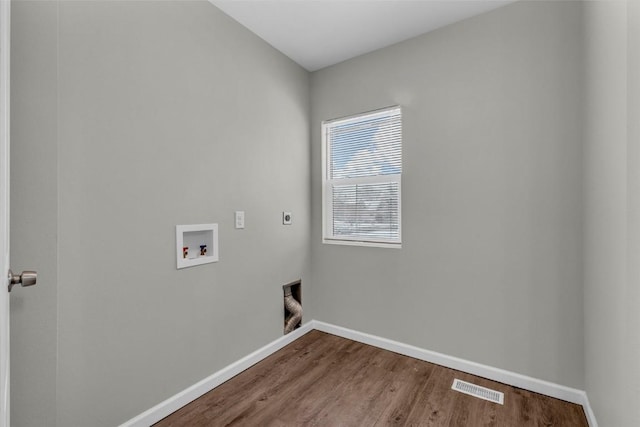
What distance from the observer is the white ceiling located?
79.9 inches

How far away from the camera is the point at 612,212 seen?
1.28 m

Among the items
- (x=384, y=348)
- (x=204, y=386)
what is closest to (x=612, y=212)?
(x=384, y=348)

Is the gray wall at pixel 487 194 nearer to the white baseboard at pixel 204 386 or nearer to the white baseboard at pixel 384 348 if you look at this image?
the white baseboard at pixel 384 348

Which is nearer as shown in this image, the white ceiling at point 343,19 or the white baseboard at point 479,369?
the white baseboard at point 479,369

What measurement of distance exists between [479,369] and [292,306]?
1541 millimetres

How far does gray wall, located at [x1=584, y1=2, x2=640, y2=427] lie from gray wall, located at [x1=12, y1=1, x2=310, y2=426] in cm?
206

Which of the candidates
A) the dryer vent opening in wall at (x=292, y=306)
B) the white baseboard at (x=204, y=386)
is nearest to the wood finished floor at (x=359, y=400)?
the white baseboard at (x=204, y=386)

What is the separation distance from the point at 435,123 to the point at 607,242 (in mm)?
1318

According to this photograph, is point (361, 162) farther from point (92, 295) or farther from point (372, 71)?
point (92, 295)

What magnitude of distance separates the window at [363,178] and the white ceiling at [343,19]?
588 mm

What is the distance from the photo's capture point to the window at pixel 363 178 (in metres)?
2.54
